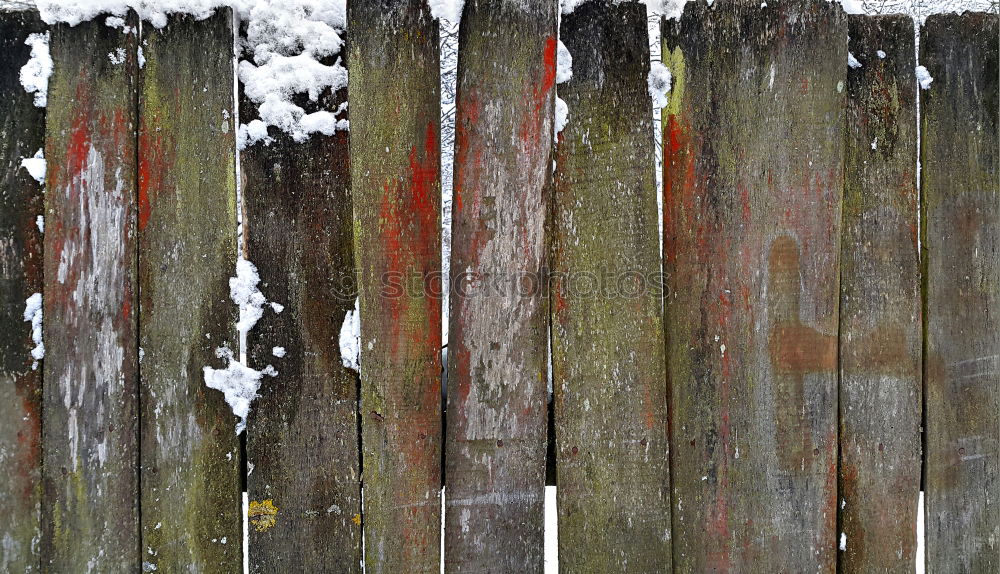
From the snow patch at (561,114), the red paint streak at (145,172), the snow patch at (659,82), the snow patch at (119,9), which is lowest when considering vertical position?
the red paint streak at (145,172)

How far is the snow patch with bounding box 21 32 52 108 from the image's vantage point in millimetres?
1466

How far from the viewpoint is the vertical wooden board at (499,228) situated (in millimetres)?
1491

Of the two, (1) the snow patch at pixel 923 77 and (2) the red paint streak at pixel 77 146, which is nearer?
(2) the red paint streak at pixel 77 146

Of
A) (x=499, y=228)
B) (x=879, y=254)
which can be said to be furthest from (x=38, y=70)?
(x=879, y=254)

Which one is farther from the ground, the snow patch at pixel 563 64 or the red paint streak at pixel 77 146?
the snow patch at pixel 563 64

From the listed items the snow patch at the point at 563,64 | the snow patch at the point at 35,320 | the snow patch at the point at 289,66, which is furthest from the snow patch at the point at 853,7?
the snow patch at the point at 35,320

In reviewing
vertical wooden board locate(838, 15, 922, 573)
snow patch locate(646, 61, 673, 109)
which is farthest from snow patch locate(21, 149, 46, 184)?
vertical wooden board locate(838, 15, 922, 573)

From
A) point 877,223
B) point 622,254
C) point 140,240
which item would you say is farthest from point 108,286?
point 877,223

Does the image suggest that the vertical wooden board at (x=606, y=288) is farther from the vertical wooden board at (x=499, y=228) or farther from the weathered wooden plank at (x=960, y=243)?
the weathered wooden plank at (x=960, y=243)

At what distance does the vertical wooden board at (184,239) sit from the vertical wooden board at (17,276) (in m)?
0.26

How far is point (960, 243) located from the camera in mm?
1604

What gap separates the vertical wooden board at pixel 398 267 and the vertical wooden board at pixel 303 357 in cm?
5

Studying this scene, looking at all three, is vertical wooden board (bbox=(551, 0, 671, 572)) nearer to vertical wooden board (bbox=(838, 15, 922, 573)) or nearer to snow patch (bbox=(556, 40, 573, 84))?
snow patch (bbox=(556, 40, 573, 84))

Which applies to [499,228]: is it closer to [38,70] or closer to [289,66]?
[289,66]
